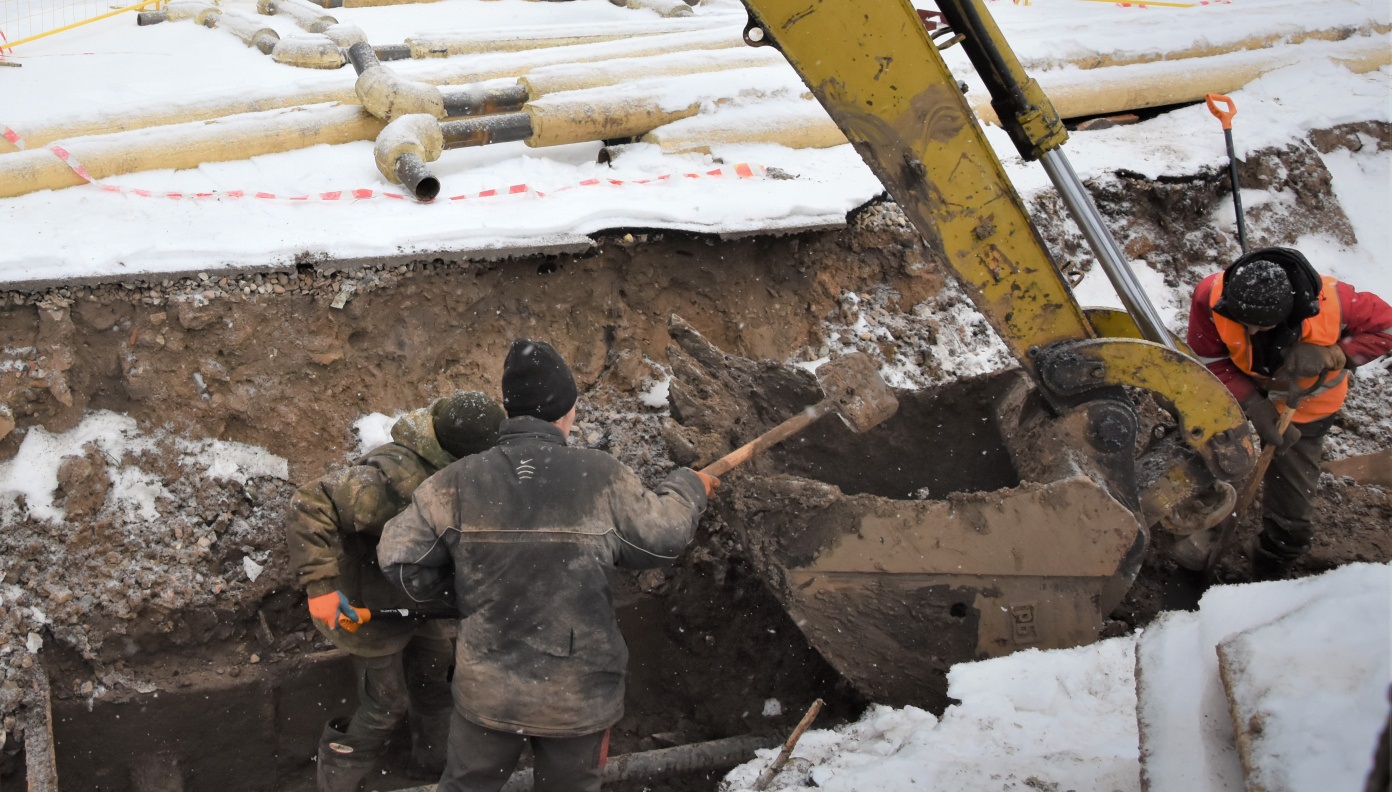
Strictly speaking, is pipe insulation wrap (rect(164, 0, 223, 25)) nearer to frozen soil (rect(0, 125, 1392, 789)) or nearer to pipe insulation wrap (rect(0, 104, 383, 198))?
pipe insulation wrap (rect(0, 104, 383, 198))

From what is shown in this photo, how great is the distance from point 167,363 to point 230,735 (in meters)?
1.70

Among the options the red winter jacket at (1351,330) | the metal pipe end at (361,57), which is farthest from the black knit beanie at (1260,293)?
the metal pipe end at (361,57)

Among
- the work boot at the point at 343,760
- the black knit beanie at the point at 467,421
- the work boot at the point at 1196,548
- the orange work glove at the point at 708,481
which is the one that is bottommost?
the work boot at the point at 1196,548

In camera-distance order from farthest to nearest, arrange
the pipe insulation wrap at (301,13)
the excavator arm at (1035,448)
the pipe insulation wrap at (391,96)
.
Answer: the pipe insulation wrap at (301,13)
the pipe insulation wrap at (391,96)
the excavator arm at (1035,448)

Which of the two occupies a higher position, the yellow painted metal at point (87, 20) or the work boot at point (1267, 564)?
the yellow painted metal at point (87, 20)

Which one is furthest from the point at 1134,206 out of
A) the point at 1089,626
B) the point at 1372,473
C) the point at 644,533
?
the point at 644,533

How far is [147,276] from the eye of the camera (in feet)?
15.3

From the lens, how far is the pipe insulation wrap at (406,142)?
18.8 feet

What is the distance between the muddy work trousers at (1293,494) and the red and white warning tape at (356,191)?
321 centimetres

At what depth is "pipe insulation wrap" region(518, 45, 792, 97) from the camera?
6.70 metres

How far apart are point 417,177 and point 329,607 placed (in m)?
2.56

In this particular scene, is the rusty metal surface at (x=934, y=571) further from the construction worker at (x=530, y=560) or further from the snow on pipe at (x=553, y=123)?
the snow on pipe at (x=553, y=123)

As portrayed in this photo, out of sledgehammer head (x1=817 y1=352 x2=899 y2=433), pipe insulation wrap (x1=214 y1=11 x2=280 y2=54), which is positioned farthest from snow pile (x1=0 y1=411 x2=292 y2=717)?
pipe insulation wrap (x1=214 y1=11 x2=280 y2=54)

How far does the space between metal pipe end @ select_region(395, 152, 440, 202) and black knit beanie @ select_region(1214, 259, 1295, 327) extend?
13.1 feet
